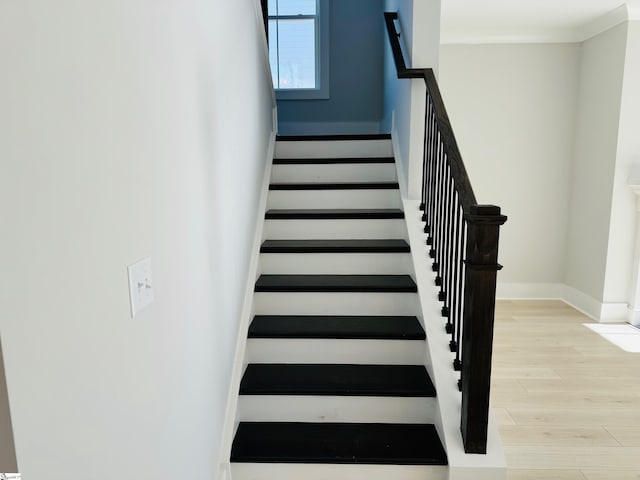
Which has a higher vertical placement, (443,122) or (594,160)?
(443,122)

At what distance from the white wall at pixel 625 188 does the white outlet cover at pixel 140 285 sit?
4.35 meters

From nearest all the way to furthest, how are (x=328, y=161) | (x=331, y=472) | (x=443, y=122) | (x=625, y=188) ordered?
(x=331, y=472) → (x=443, y=122) → (x=328, y=161) → (x=625, y=188)

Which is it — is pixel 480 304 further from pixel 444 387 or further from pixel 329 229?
pixel 329 229

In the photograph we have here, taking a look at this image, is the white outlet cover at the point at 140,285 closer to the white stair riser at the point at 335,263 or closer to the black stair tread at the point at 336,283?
the black stair tread at the point at 336,283

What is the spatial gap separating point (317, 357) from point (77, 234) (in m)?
1.72

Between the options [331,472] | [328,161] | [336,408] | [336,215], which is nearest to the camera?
[331,472]

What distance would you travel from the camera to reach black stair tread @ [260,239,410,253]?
9.00 ft

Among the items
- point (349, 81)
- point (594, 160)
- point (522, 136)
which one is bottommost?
point (594, 160)

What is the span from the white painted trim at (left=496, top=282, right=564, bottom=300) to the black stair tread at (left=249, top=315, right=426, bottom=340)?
115 inches

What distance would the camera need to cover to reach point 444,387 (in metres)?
2.01

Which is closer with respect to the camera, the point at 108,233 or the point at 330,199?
the point at 108,233

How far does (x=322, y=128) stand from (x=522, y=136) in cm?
210

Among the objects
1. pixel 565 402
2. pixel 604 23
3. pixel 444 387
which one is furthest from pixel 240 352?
pixel 604 23

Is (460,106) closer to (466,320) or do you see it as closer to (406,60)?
(406,60)
